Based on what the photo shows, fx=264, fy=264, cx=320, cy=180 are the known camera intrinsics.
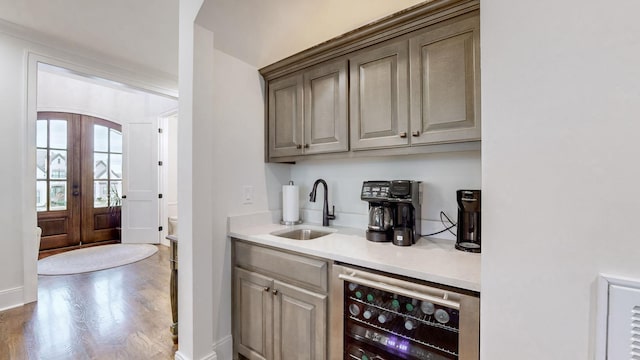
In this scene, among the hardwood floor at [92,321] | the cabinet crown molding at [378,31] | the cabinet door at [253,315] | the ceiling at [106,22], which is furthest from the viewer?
the ceiling at [106,22]

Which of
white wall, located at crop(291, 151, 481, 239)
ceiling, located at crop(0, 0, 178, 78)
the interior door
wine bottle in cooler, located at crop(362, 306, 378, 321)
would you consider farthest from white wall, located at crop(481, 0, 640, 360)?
the interior door

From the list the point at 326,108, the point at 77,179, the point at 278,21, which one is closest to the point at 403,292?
the point at 326,108

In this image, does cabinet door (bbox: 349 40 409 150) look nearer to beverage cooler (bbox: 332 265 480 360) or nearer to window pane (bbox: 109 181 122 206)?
beverage cooler (bbox: 332 265 480 360)

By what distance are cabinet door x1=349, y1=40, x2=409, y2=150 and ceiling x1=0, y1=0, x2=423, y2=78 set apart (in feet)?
1.66

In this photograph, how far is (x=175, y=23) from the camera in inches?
102

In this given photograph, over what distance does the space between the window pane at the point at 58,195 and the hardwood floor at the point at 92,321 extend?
2.06 m

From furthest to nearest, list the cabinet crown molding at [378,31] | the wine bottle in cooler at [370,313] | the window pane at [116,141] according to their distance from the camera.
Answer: the window pane at [116,141], the cabinet crown molding at [378,31], the wine bottle in cooler at [370,313]

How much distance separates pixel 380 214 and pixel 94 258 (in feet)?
15.6

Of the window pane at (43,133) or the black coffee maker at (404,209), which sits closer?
the black coffee maker at (404,209)

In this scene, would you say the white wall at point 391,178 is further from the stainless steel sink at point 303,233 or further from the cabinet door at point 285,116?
the cabinet door at point 285,116

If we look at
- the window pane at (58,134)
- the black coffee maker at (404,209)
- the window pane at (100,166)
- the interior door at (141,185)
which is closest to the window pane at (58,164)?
the window pane at (58,134)

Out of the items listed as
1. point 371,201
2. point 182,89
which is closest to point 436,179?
point 371,201

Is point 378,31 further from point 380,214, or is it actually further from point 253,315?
point 253,315

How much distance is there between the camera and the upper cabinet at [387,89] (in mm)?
1329
